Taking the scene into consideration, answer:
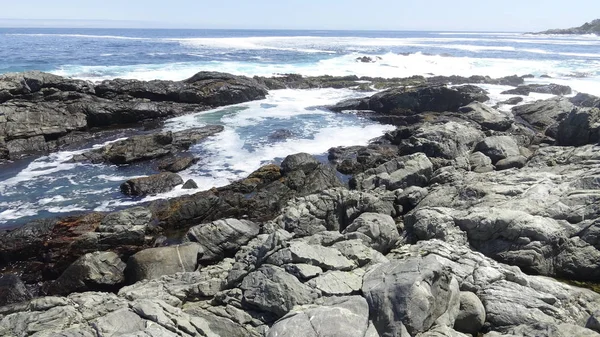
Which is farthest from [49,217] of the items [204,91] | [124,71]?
[124,71]

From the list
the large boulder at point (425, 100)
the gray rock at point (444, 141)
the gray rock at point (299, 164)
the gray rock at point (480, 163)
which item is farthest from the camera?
the large boulder at point (425, 100)

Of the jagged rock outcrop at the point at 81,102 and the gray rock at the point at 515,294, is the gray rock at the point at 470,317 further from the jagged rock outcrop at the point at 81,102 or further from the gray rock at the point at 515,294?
the jagged rock outcrop at the point at 81,102

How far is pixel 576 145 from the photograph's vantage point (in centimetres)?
2038

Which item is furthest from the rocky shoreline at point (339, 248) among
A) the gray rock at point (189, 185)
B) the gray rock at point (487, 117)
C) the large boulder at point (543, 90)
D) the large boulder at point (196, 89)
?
the large boulder at point (543, 90)

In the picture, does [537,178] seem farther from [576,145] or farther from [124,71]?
[124,71]

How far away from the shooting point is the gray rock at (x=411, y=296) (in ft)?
25.3

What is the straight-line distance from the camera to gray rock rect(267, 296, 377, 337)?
23.6 feet

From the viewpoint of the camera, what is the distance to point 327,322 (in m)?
7.33

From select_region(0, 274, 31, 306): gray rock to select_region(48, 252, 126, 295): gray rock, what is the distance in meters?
0.62

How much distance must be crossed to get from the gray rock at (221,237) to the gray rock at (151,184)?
5106 millimetres

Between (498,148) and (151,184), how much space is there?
53.7 ft

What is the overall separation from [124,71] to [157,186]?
→ 34.5 metres

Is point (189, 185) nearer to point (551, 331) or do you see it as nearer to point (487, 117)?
point (551, 331)

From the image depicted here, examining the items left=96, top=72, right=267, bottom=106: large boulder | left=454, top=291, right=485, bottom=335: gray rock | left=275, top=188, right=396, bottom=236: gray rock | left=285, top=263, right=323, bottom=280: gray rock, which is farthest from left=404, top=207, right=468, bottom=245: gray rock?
left=96, top=72, right=267, bottom=106: large boulder
